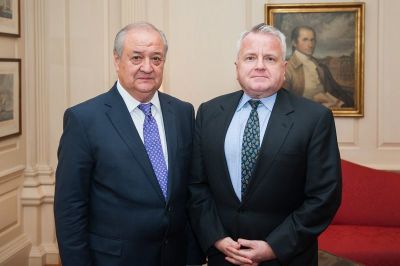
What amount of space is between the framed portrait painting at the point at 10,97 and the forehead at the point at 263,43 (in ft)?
8.47

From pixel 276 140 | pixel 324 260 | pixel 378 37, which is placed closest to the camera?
pixel 276 140

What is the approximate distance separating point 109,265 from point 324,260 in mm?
1503

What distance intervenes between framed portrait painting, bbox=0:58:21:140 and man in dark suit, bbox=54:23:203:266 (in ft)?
7.16

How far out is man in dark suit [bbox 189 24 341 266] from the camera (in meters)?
2.09

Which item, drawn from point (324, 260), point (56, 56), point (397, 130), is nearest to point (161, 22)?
point (56, 56)

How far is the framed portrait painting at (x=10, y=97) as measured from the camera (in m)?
4.12

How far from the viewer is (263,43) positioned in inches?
83.0

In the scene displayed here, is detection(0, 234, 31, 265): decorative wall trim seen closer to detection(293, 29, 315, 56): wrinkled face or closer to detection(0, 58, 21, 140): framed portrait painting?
detection(0, 58, 21, 140): framed portrait painting

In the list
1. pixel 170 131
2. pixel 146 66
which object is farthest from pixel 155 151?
pixel 146 66

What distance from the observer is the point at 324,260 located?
3158mm

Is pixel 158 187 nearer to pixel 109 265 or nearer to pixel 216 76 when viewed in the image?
pixel 109 265

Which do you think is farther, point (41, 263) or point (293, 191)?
point (41, 263)

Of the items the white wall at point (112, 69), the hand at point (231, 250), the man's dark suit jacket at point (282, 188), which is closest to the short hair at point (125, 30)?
the man's dark suit jacket at point (282, 188)

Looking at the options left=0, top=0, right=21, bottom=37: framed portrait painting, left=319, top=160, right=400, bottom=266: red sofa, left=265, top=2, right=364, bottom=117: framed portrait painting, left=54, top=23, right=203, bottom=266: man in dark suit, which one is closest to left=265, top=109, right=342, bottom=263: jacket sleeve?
left=54, top=23, right=203, bottom=266: man in dark suit
